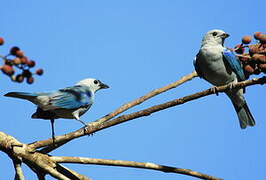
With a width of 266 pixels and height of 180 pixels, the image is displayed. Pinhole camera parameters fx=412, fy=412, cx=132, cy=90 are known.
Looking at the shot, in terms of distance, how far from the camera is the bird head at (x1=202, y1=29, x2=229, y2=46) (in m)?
6.98

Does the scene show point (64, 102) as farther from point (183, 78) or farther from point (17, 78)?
point (17, 78)

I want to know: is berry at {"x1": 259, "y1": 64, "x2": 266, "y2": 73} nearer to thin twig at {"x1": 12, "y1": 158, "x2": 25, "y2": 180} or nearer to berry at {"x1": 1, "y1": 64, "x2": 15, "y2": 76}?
berry at {"x1": 1, "y1": 64, "x2": 15, "y2": 76}

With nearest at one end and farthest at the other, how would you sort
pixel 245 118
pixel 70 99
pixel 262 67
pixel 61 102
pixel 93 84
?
pixel 262 67
pixel 61 102
pixel 70 99
pixel 245 118
pixel 93 84

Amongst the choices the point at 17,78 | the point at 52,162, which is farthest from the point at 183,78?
the point at 17,78

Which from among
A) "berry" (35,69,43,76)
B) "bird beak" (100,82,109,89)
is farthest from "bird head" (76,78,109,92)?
"berry" (35,69,43,76)

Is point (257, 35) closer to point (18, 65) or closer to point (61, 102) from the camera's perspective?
point (18, 65)

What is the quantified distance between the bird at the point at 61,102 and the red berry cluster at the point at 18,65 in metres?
2.63

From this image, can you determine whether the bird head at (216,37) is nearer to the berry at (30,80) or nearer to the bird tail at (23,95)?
the bird tail at (23,95)

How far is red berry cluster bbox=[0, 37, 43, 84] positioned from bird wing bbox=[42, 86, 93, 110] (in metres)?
3.31

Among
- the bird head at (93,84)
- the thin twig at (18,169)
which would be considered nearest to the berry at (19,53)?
the thin twig at (18,169)

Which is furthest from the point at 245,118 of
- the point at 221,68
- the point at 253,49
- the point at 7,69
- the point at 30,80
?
the point at 7,69

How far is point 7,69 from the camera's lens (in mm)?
2066

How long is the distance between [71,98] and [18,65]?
3.87 meters

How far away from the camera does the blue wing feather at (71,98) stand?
227 inches
